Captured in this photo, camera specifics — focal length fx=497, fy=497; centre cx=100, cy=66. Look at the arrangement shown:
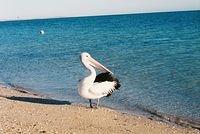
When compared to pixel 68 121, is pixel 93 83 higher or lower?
higher

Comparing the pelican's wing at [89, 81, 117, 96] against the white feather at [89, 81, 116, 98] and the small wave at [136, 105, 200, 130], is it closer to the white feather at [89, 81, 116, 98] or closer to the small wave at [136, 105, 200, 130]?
Answer: the white feather at [89, 81, 116, 98]

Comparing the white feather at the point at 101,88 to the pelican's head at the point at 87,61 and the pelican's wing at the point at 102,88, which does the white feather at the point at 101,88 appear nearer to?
the pelican's wing at the point at 102,88

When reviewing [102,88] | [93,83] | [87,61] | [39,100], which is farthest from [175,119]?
[39,100]

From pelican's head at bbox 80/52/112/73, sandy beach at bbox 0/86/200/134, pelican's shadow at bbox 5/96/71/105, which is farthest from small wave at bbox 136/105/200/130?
pelican's shadow at bbox 5/96/71/105

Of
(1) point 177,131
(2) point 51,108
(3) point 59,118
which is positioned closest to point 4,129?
(3) point 59,118

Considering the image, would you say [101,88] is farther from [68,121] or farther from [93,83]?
[68,121]

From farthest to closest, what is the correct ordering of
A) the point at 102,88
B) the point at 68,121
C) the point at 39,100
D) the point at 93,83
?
the point at 39,100 < the point at 102,88 < the point at 93,83 < the point at 68,121

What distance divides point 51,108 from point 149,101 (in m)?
4.10

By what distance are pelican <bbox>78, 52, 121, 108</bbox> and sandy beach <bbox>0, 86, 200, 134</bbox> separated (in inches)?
17.4

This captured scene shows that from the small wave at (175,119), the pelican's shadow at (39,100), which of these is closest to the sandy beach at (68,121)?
the pelican's shadow at (39,100)

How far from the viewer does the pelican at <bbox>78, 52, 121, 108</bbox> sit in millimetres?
13633

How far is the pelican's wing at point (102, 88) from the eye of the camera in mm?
13750

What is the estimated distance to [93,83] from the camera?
13.8 metres

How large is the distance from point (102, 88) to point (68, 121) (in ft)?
7.88
